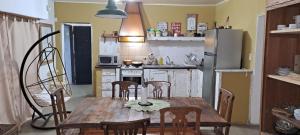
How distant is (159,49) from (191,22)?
1.04 metres

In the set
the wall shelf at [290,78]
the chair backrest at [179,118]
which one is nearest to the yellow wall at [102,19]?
the chair backrest at [179,118]

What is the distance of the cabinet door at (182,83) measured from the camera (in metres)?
5.74

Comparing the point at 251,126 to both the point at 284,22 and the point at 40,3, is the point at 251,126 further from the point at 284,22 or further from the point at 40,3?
the point at 40,3

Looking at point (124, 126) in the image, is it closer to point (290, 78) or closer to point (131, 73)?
point (290, 78)

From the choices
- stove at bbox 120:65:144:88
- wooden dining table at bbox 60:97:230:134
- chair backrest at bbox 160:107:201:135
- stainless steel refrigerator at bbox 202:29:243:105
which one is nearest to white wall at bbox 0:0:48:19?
wooden dining table at bbox 60:97:230:134

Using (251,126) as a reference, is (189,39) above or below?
above

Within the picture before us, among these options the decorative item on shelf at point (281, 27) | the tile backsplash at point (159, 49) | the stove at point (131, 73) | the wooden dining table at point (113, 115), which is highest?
the decorative item on shelf at point (281, 27)

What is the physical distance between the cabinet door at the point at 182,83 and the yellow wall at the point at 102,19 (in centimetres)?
122

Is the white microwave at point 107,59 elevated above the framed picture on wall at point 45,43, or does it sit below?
below

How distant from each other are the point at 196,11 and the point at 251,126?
3190 millimetres

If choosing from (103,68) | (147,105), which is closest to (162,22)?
(103,68)

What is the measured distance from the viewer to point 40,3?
484cm

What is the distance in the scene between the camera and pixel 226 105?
106 inches

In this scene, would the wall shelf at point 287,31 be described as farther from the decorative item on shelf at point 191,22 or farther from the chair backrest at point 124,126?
the decorative item on shelf at point 191,22
